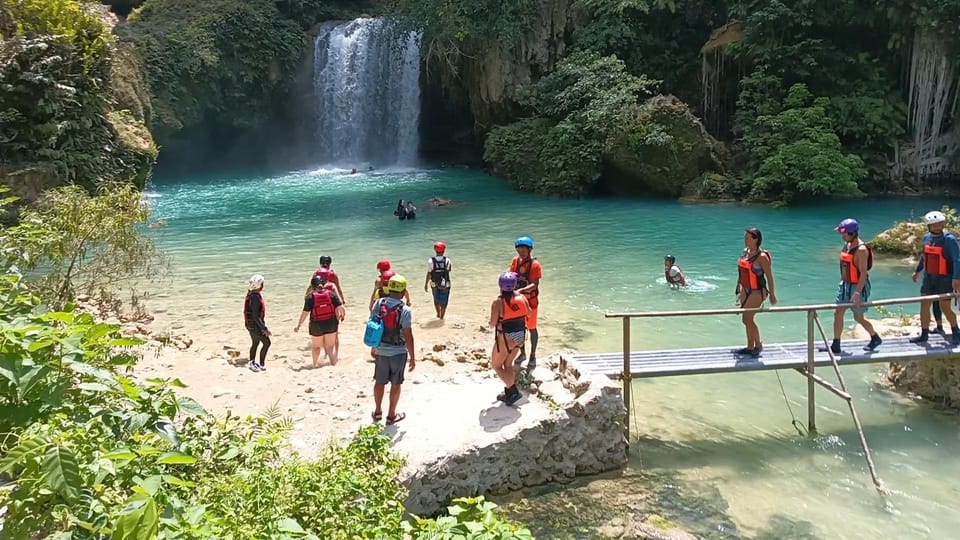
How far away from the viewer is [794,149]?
2250cm

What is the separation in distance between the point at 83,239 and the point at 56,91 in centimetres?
586

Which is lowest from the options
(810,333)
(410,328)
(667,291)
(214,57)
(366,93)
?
(667,291)

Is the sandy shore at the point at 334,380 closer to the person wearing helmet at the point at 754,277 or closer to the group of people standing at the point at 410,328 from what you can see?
the group of people standing at the point at 410,328

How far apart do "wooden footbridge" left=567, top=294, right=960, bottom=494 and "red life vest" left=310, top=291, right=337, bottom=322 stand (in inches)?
127

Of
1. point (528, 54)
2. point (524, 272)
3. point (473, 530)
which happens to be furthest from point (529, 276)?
point (528, 54)

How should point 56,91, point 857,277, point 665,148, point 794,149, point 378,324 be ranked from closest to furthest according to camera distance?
point 378,324, point 857,277, point 56,91, point 794,149, point 665,148


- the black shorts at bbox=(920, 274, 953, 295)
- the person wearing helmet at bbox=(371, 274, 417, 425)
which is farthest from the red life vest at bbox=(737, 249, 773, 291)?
the person wearing helmet at bbox=(371, 274, 417, 425)

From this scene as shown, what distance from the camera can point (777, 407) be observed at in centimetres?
841

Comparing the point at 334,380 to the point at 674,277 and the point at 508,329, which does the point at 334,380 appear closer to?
the point at 508,329

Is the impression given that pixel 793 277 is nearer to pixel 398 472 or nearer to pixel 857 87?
pixel 398 472

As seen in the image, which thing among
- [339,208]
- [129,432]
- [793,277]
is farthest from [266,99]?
[129,432]

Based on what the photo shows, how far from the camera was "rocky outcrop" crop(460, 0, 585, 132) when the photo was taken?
28.5m

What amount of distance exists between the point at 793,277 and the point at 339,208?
46.3 feet

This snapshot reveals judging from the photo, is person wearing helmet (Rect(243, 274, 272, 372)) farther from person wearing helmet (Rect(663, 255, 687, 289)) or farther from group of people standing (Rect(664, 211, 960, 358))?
person wearing helmet (Rect(663, 255, 687, 289))
